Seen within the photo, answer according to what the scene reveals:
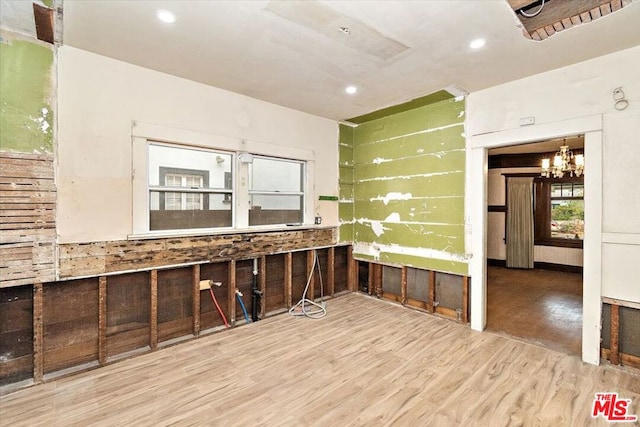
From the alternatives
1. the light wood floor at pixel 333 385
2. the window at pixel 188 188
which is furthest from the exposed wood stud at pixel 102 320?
the window at pixel 188 188

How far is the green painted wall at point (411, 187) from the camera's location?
3799 mm

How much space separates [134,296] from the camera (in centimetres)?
297

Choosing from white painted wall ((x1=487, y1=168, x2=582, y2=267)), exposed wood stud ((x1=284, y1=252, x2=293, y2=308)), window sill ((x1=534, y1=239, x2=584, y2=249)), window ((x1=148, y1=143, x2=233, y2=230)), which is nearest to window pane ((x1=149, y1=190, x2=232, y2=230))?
window ((x1=148, y1=143, x2=233, y2=230))

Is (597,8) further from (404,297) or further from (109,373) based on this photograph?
(109,373)

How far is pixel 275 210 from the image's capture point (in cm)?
420

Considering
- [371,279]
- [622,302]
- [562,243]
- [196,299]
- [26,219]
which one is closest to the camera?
[26,219]

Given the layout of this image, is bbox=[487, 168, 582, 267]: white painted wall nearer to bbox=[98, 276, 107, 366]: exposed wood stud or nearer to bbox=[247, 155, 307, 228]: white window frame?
bbox=[247, 155, 307, 228]: white window frame

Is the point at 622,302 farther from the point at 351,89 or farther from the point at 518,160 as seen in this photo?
the point at 518,160

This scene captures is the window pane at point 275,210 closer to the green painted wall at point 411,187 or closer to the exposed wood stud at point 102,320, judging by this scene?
the green painted wall at point 411,187

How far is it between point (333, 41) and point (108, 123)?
2.21 m

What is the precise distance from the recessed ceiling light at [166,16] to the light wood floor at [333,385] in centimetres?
284

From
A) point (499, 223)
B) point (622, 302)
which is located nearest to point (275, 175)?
point (622, 302)

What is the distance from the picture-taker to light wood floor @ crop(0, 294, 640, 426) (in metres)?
2.07

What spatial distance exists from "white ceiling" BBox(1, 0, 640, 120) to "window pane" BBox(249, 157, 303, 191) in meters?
1.00
